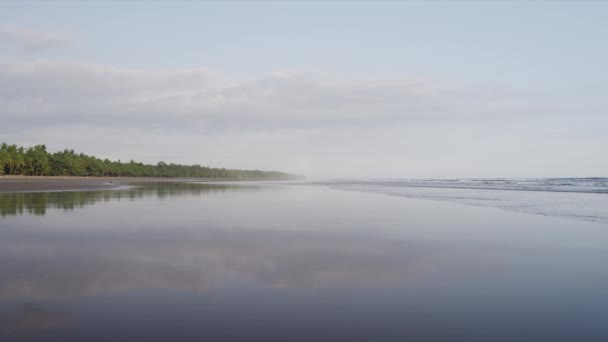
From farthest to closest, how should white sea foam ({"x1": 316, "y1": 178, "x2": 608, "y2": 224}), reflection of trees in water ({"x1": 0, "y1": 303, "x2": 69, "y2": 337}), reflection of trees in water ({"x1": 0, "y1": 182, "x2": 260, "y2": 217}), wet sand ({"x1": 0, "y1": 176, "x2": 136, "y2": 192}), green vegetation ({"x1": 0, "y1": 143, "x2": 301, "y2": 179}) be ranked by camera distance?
green vegetation ({"x1": 0, "y1": 143, "x2": 301, "y2": 179}) → wet sand ({"x1": 0, "y1": 176, "x2": 136, "y2": 192}) → white sea foam ({"x1": 316, "y1": 178, "x2": 608, "y2": 224}) → reflection of trees in water ({"x1": 0, "y1": 182, "x2": 260, "y2": 217}) → reflection of trees in water ({"x1": 0, "y1": 303, "x2": 69, "y2": 337})

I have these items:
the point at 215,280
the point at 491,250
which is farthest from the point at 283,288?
the point at 491,250

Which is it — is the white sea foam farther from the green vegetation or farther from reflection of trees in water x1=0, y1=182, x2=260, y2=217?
the green vegetation

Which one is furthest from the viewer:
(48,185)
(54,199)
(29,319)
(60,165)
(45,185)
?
(60,165)

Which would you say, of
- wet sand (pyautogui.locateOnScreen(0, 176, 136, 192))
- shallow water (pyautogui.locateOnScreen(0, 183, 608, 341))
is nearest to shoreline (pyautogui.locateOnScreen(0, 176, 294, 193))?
wet sand (pyautogui.locateOnScreen(0, 176, 136, 192))

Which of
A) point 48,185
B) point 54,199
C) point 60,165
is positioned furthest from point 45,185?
point 60,165

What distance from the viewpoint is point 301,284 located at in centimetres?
669

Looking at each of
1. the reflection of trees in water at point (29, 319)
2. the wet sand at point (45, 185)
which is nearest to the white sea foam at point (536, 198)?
the reflection of trees in water at point (29, 319)

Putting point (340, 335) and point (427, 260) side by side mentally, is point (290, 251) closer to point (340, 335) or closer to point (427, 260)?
point (427, 260)

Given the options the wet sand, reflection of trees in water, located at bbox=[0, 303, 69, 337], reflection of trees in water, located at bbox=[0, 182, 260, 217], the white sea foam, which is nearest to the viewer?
reflection of trees in water, located at bbox=[0, 303, 69, 337]

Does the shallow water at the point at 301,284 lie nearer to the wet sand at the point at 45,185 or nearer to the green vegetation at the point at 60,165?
the wet sand at the point at 45,185

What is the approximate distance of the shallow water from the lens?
189 inches

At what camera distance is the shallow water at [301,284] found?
4809 millimetres

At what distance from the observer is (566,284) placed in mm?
6723

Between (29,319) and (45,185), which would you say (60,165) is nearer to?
(45,185)
